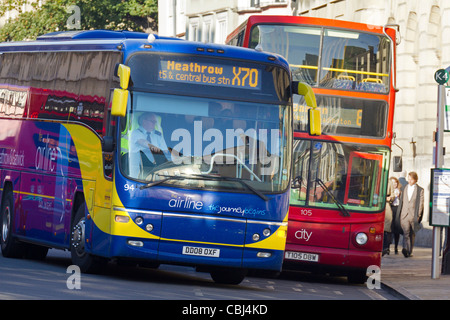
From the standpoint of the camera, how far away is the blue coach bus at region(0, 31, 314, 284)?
16.5 metres

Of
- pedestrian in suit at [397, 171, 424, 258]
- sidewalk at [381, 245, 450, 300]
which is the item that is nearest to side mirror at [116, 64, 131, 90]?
sidewalk at [381, 245, 450, 300]

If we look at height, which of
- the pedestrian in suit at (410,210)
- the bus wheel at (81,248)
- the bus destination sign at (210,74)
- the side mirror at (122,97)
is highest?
the bus destination sign at (210,74)

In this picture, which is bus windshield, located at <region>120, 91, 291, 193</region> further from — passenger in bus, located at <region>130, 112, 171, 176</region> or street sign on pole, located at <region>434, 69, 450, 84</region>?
street sign on pole, located at <region>434, 69, 450, 84</region>

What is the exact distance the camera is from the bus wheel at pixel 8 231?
68.5 ft

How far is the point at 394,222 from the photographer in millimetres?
29188

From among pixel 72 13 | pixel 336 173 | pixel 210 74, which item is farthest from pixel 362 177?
pixel 72 13

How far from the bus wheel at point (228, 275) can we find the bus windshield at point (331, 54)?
399cm

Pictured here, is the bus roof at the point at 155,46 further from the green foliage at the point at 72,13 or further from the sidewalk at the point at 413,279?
the green foliage at the point at 72,13

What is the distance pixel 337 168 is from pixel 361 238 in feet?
3.90

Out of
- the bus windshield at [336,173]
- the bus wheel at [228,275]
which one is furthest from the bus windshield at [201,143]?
the bus windshield at [336,173]

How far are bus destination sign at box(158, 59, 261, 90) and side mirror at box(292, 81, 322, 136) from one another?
0.63 m

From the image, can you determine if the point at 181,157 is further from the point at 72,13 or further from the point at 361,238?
the point at 72,13

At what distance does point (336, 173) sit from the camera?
68.1 feet

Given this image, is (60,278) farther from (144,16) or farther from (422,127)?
(144,16)
